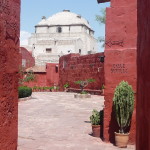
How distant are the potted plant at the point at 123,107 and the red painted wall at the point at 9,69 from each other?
122 inches

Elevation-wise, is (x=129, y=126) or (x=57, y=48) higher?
(x=57, y=48)

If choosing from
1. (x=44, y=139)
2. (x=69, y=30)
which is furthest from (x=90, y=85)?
(x=69, y=30)

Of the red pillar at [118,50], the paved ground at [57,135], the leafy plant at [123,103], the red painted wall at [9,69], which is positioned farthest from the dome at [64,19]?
the red painted wall at [9,69]

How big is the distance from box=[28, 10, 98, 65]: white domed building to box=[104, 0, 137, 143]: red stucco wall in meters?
31.1

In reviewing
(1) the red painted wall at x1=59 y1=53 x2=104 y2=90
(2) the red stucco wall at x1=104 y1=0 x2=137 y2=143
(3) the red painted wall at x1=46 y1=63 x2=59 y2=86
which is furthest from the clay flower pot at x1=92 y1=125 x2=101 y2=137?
(3) the red painted wall at x1=46 y1=63 x2=59 y2=86

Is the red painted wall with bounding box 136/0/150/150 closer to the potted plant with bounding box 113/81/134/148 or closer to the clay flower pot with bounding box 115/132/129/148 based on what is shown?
the potted plant with bounding box 113/81/134/148

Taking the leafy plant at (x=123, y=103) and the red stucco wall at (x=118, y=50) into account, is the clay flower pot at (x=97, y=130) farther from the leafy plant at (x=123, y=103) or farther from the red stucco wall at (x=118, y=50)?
the leafy plant at (x=123, y=103)

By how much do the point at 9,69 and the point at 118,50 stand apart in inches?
149

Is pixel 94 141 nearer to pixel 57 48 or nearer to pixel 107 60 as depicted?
pixel 107 60

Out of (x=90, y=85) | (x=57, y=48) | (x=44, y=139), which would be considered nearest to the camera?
(x=44, y=139)

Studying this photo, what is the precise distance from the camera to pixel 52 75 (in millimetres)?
30844

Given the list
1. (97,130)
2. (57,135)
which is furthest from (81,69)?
(97,130)

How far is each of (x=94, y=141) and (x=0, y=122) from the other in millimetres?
3831

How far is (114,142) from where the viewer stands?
6574mm
